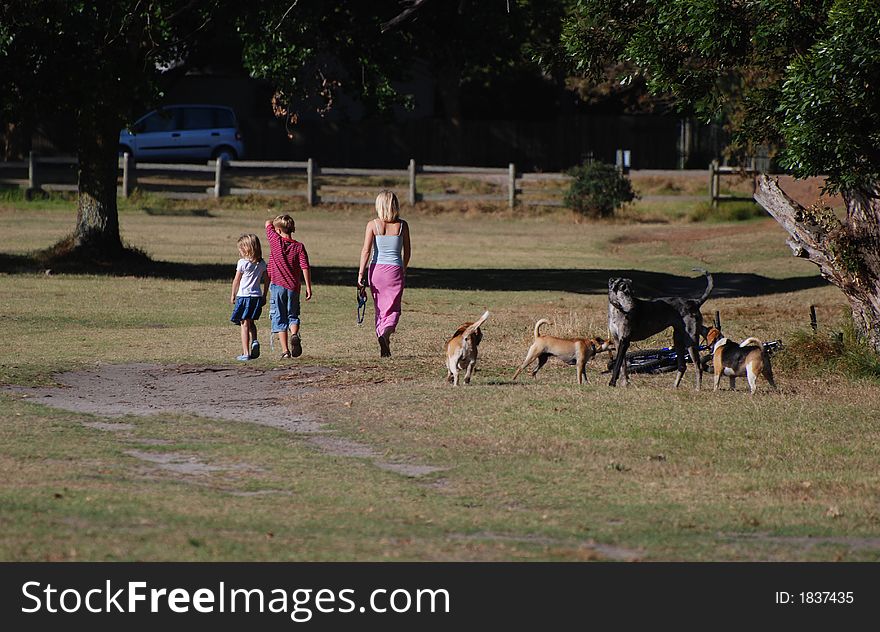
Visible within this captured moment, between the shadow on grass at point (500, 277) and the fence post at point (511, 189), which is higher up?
the fence post at point (511, 189)

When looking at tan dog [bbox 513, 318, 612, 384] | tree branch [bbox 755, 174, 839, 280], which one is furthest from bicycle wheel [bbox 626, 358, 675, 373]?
tree branch [bbox 755, 174, 839, 280]

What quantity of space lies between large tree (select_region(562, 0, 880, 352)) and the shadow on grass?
27.6ft

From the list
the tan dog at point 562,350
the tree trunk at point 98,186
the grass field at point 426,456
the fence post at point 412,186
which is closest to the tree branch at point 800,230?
the grass field at point 426,456

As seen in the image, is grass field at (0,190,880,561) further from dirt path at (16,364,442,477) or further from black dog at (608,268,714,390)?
black dog at (608,268,714,390)

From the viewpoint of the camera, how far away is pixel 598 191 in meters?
40.1

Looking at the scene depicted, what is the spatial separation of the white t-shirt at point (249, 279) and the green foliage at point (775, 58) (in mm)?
4351

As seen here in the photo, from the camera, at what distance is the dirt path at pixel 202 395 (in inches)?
437

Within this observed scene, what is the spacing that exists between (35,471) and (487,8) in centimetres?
1619

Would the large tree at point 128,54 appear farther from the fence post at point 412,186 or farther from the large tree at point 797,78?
the fence post at point 412,186

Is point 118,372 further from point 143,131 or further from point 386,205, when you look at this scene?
point 143,131

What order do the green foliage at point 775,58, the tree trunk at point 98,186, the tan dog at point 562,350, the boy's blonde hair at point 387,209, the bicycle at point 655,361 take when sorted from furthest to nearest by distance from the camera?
the tree trunk at point 98,186, the bicycle at point 655,361, the boy's blonde hair at point 387,209, the tan dog at point 562,350, the green foliage at point 775,58

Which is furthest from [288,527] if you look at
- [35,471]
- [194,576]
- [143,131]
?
[143,131]

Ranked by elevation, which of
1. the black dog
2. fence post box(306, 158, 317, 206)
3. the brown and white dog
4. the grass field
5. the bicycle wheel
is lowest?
the grass field

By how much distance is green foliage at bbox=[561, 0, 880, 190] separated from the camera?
11.9 metres
